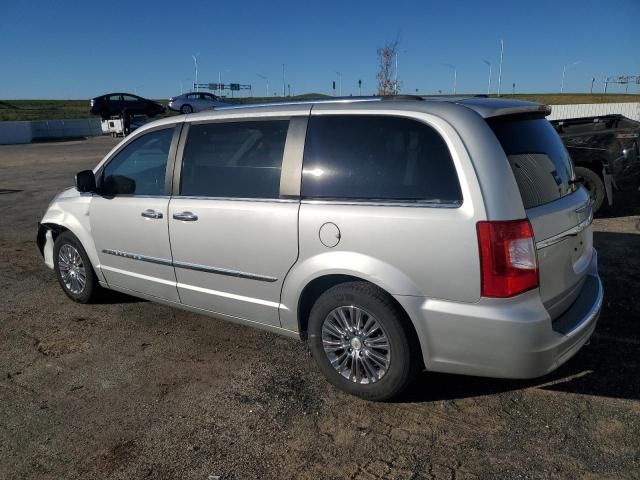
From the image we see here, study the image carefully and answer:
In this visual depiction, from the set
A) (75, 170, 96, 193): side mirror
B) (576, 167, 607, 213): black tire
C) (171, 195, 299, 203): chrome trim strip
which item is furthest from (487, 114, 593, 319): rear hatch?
(576, 167, 607, 213): black tire

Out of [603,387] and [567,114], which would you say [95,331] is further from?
[567,114]

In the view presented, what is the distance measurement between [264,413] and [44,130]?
39.1 m

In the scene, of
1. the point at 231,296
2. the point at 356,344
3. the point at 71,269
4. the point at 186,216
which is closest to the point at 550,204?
the point at 356,344

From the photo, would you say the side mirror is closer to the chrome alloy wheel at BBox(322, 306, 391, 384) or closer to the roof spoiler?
the chrome alloy wheel at BBox(322, 306, 391, 384)

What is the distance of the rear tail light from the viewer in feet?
8.28

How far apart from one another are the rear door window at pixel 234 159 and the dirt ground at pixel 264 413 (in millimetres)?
1252

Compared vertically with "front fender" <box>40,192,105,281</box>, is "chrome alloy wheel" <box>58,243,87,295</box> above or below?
below

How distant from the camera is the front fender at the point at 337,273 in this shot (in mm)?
2779

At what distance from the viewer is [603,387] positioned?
3.20 meters

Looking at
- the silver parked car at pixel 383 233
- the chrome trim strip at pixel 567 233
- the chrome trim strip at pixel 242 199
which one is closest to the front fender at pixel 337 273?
the silver parked car at pixel 383 233

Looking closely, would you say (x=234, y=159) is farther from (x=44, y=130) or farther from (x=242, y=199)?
(x=44, y=130)

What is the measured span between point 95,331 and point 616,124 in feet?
29.3

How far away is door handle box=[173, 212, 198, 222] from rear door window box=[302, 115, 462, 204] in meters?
0.94

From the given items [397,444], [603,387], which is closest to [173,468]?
[397,444]
